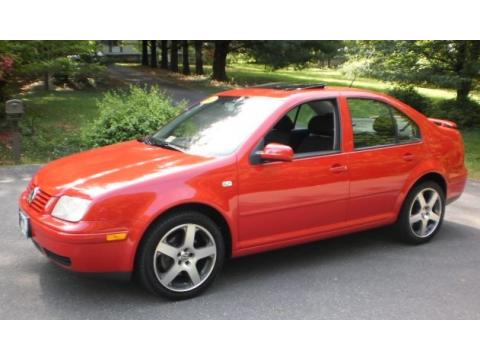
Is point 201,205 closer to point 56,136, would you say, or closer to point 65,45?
point 56,136

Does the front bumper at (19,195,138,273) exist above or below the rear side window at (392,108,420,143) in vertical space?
below

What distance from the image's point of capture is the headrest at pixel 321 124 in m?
4.97

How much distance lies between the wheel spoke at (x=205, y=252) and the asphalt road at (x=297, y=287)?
1.06 ft

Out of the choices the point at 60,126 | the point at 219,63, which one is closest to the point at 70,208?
the point at 60,126

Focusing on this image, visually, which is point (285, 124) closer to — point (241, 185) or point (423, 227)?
point (241, 185)

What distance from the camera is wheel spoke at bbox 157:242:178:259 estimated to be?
392cm

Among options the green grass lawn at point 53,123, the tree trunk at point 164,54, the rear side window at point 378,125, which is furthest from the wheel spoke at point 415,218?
the tree trunk at point 164,54

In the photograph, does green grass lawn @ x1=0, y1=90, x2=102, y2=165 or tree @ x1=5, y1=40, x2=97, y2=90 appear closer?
green grass lawn @ x1=0, y1=90, x2=102, y2=165

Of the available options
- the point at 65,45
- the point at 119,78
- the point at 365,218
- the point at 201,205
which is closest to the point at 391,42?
the point at 65,45

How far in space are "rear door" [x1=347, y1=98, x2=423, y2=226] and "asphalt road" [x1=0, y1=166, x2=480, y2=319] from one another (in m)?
0.51

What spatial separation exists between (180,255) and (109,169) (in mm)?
876

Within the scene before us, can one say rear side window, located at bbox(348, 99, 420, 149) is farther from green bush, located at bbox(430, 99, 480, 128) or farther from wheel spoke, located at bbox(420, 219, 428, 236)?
green bush, located at bbox(430, 99, 480, 128)

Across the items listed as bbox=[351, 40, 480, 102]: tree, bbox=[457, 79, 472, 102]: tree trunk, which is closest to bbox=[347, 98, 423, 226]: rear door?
bbox=[351, 40, 480, 102]: tree

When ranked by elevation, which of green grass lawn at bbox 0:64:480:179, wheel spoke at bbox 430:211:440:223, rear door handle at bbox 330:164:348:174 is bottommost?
green grass lawn at bbox 0:64:480:179
